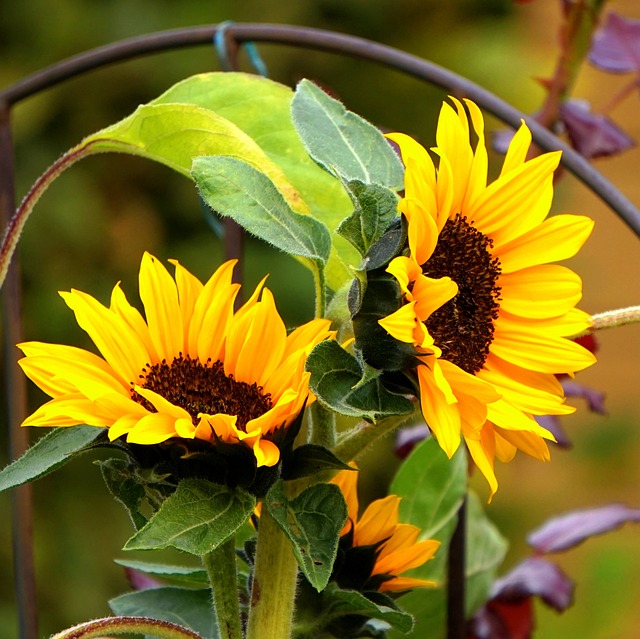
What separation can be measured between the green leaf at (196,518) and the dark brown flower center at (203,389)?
0.10 feet

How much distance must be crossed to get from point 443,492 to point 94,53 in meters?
0.25

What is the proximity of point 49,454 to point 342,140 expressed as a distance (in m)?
0.13

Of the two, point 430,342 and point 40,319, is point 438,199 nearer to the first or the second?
point 430,342

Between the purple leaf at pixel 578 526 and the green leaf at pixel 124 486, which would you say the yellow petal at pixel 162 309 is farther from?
the purple leaf at pixel 578 526

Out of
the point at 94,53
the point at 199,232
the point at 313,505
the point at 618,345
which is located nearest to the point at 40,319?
the point at 199,232

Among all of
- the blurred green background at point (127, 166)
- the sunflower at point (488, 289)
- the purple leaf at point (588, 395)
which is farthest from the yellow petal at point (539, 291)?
the blurred green background at point (127, 166)

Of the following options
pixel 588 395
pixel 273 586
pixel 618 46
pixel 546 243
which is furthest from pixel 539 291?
pixel 618 46

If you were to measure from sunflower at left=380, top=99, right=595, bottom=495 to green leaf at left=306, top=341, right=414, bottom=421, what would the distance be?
0.04 ft

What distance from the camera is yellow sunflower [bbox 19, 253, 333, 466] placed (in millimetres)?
317

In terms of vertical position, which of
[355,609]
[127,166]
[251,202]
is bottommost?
[355,609]

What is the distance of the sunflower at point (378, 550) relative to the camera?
372 millimetres

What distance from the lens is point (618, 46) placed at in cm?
63

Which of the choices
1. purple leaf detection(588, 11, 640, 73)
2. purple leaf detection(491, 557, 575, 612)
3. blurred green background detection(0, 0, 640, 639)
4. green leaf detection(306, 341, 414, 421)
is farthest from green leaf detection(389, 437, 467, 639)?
blurred green background detection(0, 0, 640, 639)

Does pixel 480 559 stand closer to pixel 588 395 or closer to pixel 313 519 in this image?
pixel 588 395
